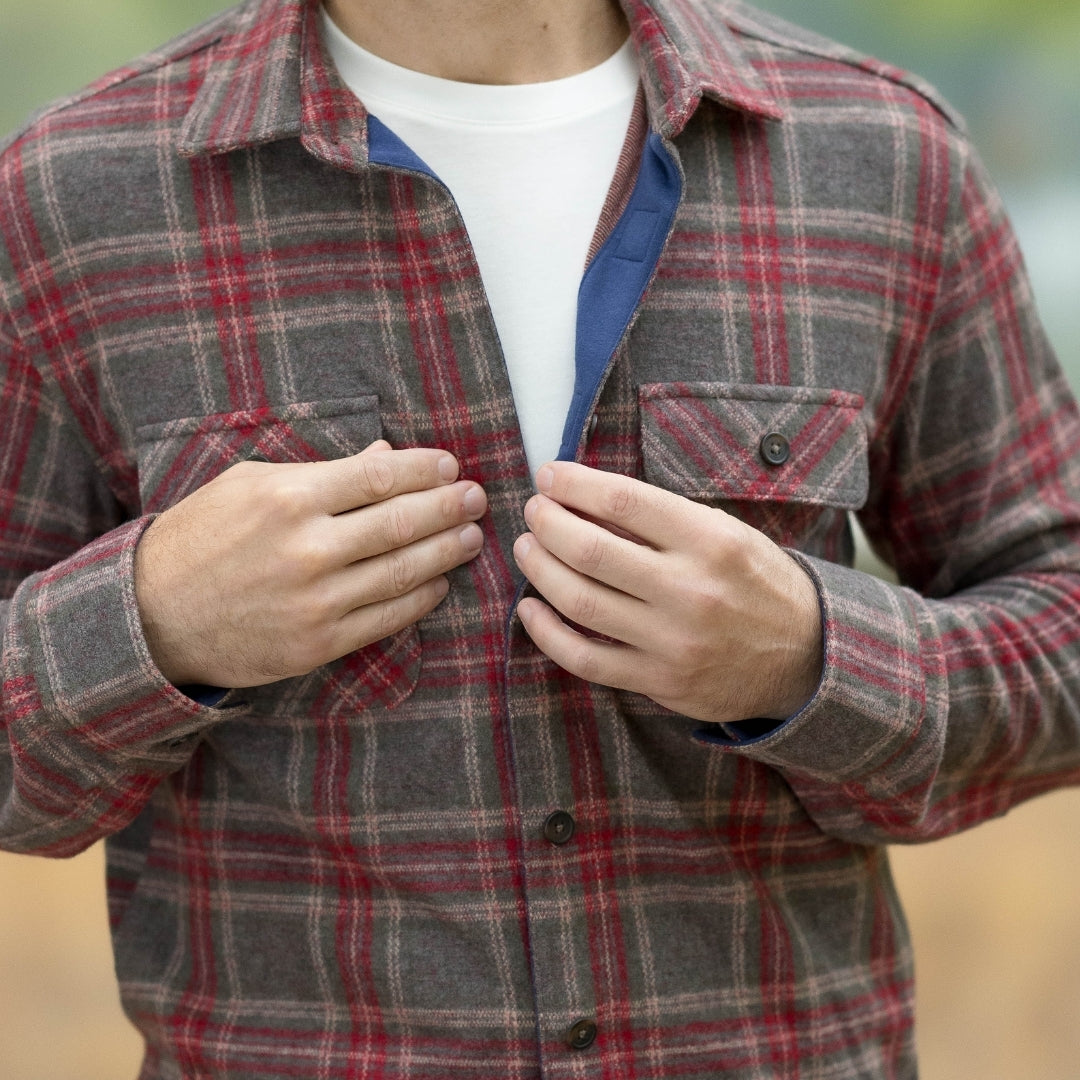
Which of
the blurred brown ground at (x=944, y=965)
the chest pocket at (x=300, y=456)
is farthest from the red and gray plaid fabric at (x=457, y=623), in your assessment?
the blurred brown ground at (x=944, y=965)

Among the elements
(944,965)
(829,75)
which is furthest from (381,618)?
(944,965)

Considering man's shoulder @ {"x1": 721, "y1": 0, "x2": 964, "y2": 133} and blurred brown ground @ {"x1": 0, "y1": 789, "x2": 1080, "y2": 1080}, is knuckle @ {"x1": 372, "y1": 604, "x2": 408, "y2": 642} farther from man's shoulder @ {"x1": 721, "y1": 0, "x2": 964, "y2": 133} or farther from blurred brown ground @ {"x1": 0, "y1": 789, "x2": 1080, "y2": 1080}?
blurred brown ground @ {"x1": 0, "y1": 789, "x2": 1080, "y2": 1080}

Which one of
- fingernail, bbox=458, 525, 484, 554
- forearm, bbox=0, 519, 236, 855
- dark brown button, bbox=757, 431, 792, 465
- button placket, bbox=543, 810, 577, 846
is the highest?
dark brown button, bbox=757, 431, 792, 465

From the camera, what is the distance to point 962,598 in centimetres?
106

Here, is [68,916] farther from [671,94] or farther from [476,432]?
[671,94]

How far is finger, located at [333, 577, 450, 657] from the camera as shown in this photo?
872mm

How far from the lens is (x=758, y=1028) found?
38.5 inches

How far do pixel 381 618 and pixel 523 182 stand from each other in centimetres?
36

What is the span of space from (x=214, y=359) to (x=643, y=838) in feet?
1.60

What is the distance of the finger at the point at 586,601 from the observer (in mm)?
852

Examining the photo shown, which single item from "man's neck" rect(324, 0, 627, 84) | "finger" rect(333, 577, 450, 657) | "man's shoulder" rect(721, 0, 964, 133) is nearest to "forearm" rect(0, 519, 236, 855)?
"finger" rect(333, 577, 450, 657)

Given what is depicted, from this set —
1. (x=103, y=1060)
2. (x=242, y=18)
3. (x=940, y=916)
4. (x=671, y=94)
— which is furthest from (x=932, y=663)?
(x=103, y=1060)

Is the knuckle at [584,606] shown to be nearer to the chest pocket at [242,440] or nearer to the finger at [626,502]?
the finger at [626,502]

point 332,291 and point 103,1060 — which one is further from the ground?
point 332,291
